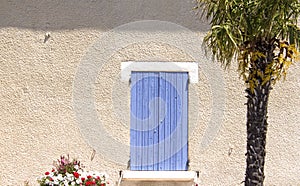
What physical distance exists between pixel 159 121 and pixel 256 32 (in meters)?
4.07

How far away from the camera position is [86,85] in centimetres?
1110

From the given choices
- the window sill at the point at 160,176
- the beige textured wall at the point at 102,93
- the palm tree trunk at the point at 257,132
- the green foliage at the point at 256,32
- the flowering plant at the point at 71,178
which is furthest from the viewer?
the beige textured wall at the point at 102,93

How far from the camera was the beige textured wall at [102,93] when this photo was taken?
11070 mm

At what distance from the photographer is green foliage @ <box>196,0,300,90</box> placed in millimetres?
7461

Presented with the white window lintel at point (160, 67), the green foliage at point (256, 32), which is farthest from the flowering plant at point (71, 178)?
the green foliage at point (256, 32)

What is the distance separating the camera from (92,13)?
11133 millimetres

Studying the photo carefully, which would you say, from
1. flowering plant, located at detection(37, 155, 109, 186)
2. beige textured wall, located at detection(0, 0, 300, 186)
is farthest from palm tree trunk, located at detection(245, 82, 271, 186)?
beige textured wall, located at detection(0, 0, 300, 186)

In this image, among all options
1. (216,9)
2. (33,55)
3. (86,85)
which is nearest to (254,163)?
(216,9)

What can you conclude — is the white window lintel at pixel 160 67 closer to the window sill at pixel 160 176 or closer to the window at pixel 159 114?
the window at pixel 159 114

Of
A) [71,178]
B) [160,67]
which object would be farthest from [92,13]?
[71,178]

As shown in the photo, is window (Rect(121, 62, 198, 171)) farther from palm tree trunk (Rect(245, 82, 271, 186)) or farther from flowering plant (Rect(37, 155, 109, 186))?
palm tree trunk (Rect(245, 82, 271, 186))

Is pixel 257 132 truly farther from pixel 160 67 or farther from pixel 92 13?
pixel 92 13

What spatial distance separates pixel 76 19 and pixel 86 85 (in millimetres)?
1368

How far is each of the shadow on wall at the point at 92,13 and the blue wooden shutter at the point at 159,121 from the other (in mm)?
1146
